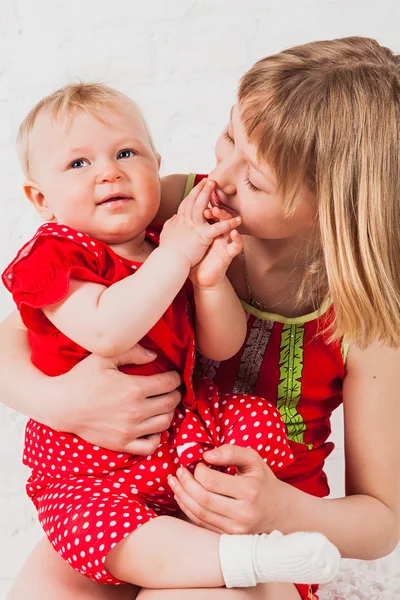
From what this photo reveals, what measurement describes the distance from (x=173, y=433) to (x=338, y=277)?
333mm

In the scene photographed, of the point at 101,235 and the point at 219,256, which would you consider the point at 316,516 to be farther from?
the point at 101,235

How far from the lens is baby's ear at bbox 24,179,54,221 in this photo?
137cm

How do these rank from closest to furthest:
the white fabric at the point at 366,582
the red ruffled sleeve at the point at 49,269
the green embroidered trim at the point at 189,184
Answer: the red ruffled sleeve at the point at 49,269 < the green embroidered trim at the point at 189,184 < the white fabric at the point at 366,582

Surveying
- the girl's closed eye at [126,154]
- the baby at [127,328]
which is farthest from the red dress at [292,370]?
the girl's closed eye at [126,154]

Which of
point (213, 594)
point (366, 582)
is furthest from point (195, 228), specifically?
point (366, 582)

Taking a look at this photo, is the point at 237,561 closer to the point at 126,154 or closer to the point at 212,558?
the point at 212,558

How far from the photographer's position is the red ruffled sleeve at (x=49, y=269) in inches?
47.4

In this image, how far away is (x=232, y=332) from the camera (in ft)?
4.39

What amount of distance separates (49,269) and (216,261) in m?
0.24

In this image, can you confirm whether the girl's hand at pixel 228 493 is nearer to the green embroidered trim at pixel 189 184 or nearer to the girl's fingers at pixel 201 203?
the girl's fingers at pixel 201 203

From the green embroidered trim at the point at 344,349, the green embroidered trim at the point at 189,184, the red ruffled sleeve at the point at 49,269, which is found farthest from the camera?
the green embroidered trim at the point at 189,184

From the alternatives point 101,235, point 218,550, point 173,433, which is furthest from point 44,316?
point 218,550

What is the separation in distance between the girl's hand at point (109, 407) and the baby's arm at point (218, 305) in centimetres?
11

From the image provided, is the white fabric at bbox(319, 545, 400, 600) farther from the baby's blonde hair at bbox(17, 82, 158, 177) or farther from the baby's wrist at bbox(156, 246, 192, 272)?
the baby's blonde hair at bbox(17, 82, 158, 177)
